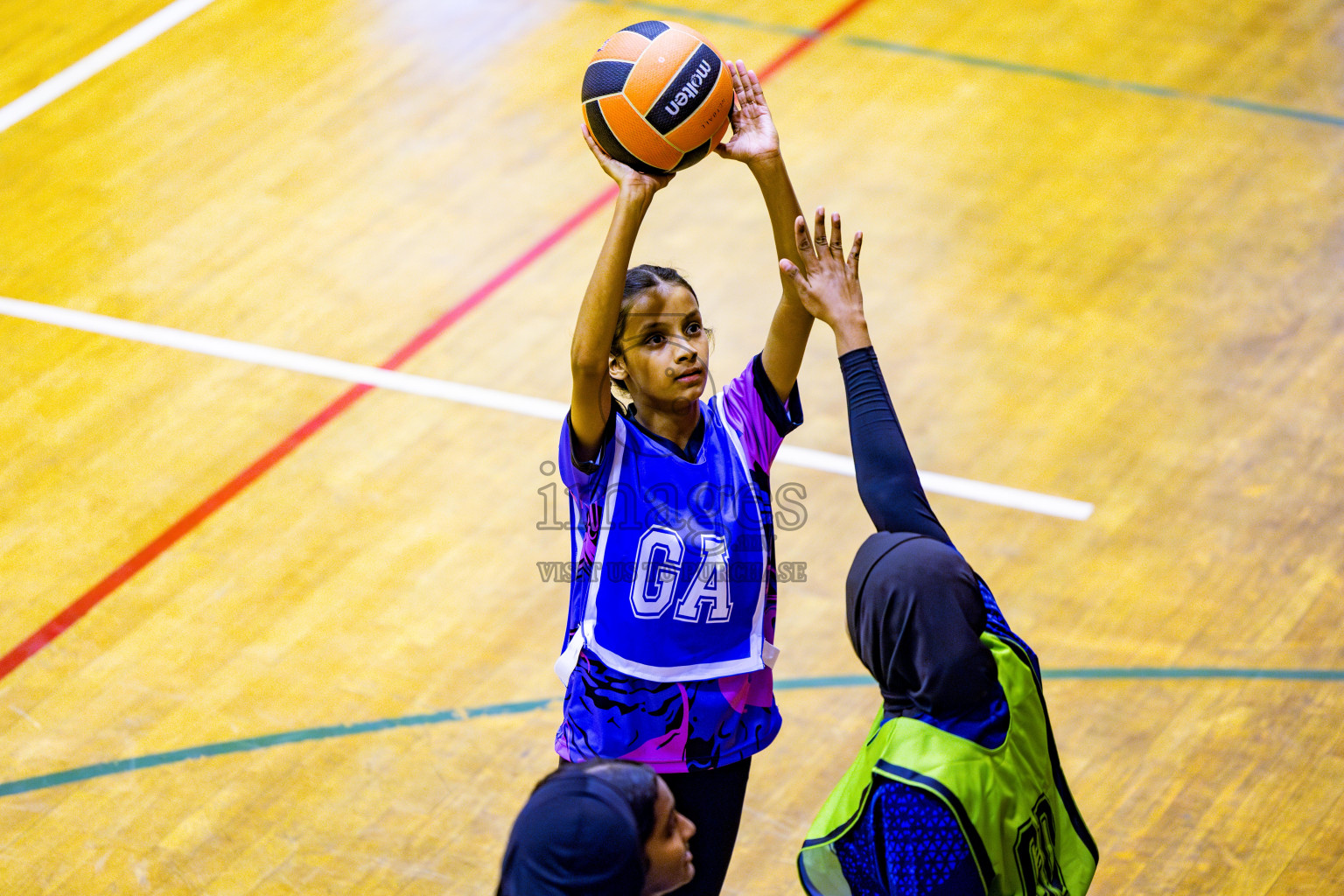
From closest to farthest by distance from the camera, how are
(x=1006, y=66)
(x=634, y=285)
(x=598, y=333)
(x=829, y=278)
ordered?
(x=598, y=333) < (x=829, y=278) < (x=634, y=285) < (x=1006, y=66)

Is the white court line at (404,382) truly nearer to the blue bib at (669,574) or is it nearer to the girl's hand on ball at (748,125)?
the girl's hand on ball at (748,125)

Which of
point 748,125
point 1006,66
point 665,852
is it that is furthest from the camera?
point 1006,66

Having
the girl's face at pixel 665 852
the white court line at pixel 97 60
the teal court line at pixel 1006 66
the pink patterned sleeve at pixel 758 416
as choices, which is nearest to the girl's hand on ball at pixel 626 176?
the pink patterned sleeve at pixel 758 416

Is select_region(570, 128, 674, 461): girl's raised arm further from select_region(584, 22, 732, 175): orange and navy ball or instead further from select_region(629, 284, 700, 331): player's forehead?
select_region(584, 22, 732, 175): orange and navy ball

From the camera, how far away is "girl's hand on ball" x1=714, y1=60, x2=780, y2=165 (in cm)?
303

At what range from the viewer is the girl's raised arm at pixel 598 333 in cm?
270

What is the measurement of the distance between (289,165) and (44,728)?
3545 mm

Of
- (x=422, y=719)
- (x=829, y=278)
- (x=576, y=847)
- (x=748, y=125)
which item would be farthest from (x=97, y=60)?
(x=576, y=847)

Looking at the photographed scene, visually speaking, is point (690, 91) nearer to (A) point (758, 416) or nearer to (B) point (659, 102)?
(B) point (659, 102)

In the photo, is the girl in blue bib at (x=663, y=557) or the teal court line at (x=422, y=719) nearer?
the girl in blue bib at (x=663, y=557)

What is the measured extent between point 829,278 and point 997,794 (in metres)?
1.08

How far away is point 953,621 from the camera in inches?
87.0

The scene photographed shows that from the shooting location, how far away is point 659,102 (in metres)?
3.16

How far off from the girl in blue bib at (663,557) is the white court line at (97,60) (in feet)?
18.7
